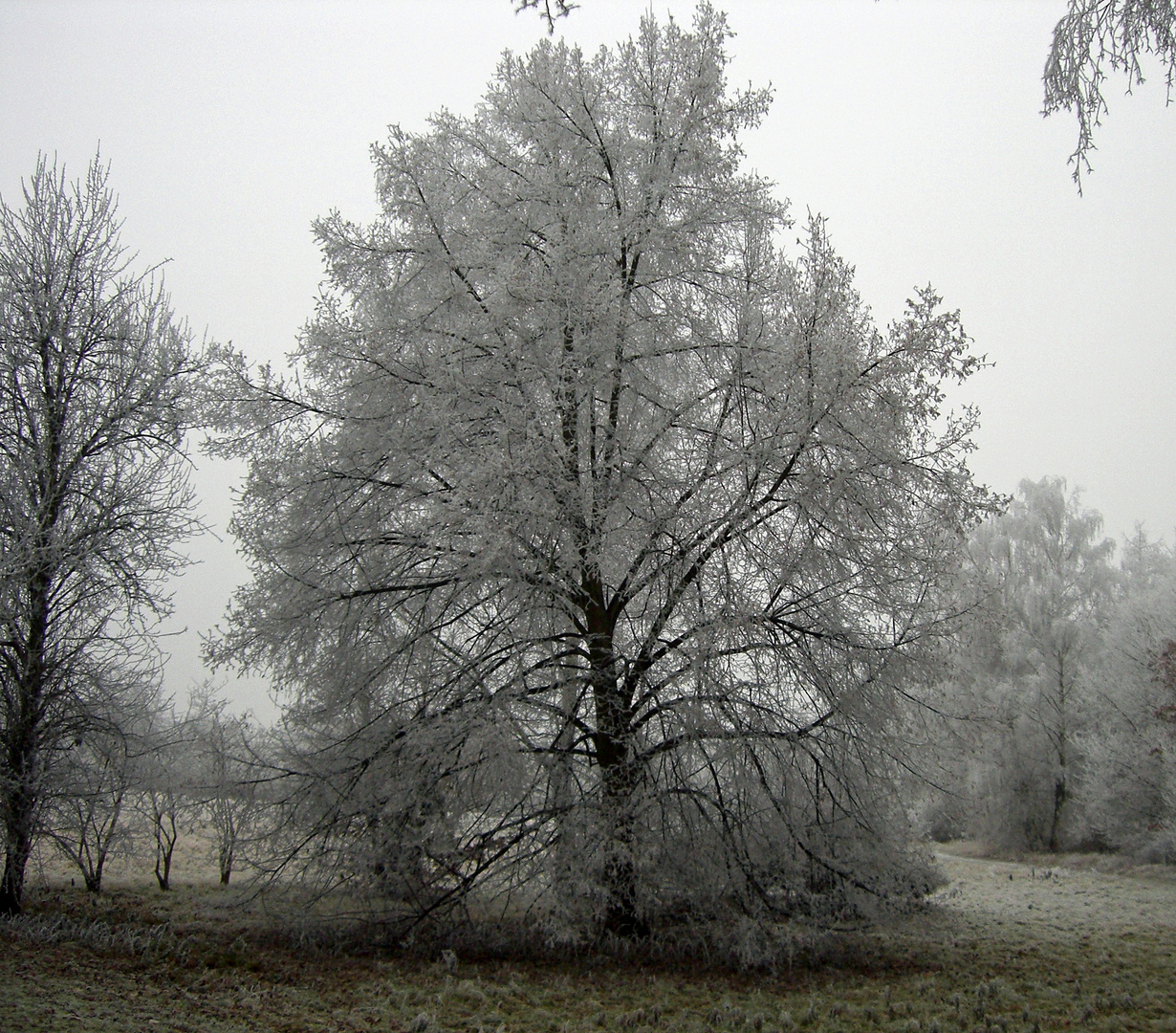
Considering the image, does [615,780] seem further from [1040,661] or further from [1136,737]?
[1040,661]

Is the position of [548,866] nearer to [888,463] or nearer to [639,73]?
[888,463]

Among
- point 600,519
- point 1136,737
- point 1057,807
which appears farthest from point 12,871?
point 1057,807

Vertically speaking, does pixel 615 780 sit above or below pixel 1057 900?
above

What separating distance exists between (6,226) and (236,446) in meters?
4.61

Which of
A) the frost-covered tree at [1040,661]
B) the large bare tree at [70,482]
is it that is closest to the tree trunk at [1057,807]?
the frost-covered tree at [1040,661]

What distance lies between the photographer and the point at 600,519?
587cm

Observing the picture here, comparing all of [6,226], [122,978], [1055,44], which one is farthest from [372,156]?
[122,978]

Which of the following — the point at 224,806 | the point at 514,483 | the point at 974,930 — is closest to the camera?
the point at 514,483

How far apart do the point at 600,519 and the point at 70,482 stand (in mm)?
6542

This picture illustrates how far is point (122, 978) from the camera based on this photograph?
523 cm

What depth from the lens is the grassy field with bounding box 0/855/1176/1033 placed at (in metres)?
4.68

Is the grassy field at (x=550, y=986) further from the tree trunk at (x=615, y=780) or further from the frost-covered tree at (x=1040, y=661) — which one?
the frost-covered tree at (x=1040, y=661)

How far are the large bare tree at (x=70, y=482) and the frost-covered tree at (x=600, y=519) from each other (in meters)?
2.52

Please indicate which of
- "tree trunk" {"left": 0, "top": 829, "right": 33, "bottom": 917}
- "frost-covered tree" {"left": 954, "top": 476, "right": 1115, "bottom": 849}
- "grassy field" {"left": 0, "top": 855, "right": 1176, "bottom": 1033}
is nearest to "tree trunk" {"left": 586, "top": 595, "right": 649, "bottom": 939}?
"grassy field" {"left": 0, "top": 855, "right": 1176, "bottom": 1033}
